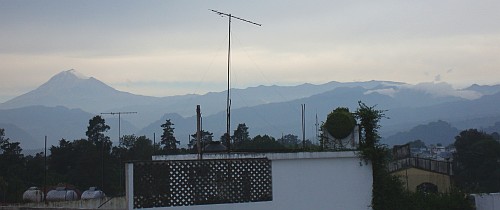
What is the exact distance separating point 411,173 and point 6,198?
61.1 ft

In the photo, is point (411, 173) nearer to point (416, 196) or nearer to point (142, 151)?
point (416, 196)

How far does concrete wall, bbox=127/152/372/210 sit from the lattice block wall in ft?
0.83

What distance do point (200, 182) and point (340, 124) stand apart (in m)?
4.39

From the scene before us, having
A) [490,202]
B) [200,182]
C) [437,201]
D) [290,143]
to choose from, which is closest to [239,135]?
[290,143]

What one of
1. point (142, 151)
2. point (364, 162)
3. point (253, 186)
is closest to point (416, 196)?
point (364, 162)

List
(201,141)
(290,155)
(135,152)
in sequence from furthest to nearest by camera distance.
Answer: (135,152)
(201,141)
(290,155)

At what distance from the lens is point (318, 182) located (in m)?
17.8

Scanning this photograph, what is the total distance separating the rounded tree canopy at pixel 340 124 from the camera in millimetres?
18719

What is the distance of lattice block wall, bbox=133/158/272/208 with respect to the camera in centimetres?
1648

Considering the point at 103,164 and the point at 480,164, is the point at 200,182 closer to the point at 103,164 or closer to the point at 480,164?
the point at 103,164

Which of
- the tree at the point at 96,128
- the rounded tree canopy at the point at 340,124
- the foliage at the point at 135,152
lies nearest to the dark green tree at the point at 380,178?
the rounded tree canopy at the point at 340,124

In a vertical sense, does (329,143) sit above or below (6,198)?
above

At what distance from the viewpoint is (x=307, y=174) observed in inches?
699

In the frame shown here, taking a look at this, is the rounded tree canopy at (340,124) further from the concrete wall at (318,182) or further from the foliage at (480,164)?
the foliage at (480,164)
